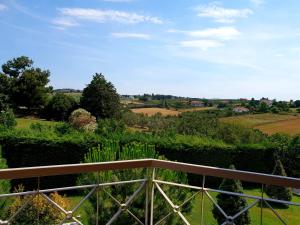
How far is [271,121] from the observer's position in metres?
29.4

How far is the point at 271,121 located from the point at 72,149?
19.3 m

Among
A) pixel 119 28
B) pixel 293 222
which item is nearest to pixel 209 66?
pixel 119 28

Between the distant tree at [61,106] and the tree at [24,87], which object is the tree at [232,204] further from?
the tree at [24,87]

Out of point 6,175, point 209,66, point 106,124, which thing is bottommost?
point 106,124

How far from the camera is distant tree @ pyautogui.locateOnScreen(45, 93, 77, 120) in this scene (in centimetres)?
3231

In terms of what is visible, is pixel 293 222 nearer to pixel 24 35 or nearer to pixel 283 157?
pixel 283 157

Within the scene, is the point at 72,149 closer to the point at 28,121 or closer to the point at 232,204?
the point at 232,204

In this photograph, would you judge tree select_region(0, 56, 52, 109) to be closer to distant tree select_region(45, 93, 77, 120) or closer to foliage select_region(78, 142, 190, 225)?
distant tree select_region(45, 93, 77, 120)

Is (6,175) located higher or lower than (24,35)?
lower

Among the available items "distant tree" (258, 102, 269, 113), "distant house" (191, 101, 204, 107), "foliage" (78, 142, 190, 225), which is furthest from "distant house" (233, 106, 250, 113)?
"foliage" (78, 142, 190, 225)

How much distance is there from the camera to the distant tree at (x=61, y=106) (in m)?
32.3

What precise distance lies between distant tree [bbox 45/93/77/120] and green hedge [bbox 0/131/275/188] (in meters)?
17.5

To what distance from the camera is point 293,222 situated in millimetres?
12719

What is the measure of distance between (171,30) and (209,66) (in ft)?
16.4
